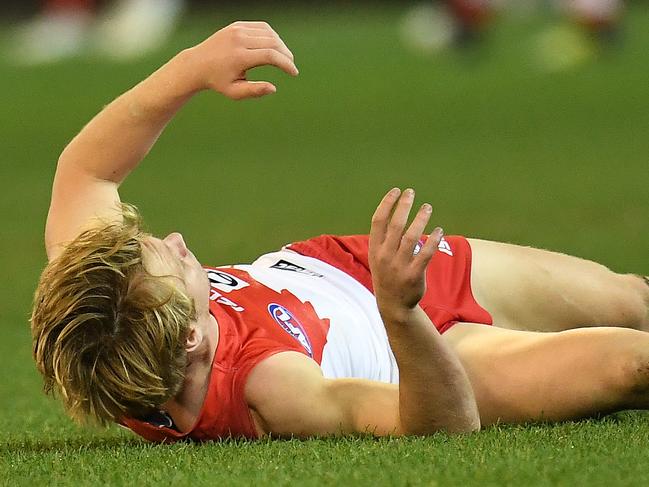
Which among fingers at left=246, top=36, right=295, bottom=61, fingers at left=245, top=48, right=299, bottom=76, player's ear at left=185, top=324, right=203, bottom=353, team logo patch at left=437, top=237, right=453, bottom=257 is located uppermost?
fingers at left=246, top=36, right=295, bottom=61

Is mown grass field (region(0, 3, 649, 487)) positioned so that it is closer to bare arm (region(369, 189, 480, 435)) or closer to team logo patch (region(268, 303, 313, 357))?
bare arm (region(369, 189, 480, 435))

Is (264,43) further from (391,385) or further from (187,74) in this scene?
(391,385)

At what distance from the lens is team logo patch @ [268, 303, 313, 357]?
3.17 metres

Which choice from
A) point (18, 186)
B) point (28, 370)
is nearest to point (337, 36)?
point (18, 186)

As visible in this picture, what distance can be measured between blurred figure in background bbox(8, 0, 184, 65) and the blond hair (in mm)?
13616

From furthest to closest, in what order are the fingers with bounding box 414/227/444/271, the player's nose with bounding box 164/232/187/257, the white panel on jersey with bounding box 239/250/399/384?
the white panel on jersey with bounding box 239/250/399/384
the player's nose with bounding box 164/232/187/257
the fingers with bounding box 414/227/444/271

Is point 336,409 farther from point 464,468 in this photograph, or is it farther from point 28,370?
point 28,370

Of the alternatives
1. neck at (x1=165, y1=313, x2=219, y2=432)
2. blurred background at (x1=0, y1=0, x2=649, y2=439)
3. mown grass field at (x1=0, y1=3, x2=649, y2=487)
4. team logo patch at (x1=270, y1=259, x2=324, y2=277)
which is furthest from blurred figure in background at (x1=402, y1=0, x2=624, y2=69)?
neck at (x1=165, y1=313, x2=219, y2=432)

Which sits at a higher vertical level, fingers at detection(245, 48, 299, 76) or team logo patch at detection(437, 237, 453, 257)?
fingers at detection(245, 48, 299, 76)

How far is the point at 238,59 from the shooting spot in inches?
126

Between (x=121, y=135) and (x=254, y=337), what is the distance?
60 centimetres

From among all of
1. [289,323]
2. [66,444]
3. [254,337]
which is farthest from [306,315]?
[66,444]

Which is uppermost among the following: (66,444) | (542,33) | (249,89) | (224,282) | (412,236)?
(542,33)

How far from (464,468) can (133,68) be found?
1305 cm
